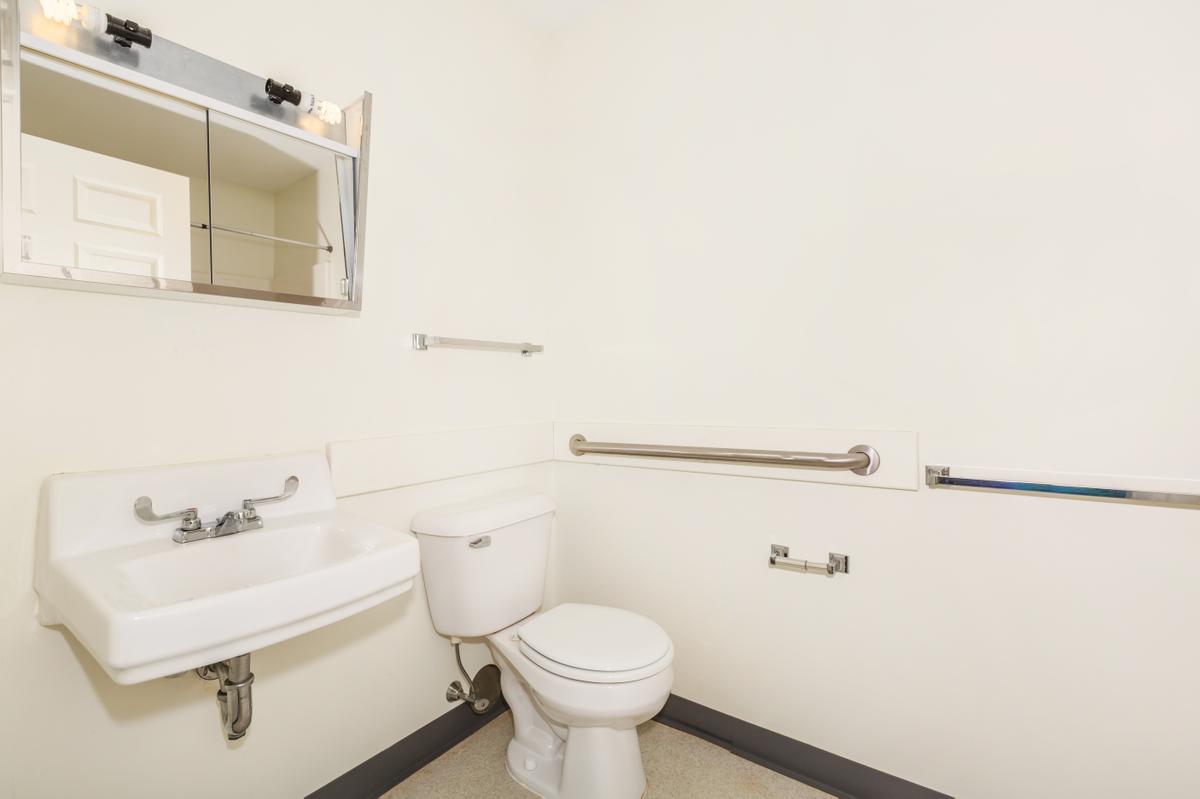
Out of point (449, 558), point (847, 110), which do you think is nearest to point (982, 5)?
point (847, 110)

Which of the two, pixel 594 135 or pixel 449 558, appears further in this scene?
pixel 594 135

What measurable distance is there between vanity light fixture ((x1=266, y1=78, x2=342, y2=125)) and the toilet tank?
1.04 meters

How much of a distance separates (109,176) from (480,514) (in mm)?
1059

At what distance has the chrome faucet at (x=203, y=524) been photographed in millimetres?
1021

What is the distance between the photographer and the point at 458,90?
164 cm

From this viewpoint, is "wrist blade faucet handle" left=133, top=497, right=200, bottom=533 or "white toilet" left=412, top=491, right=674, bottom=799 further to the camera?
"white toilet" left=412, top=491, right=674, bottom=799

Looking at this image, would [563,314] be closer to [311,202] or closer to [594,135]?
[594,135]

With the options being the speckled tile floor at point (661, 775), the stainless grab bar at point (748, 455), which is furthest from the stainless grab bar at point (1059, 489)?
the speckled tile floor at point (661, 775)

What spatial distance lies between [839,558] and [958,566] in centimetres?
26

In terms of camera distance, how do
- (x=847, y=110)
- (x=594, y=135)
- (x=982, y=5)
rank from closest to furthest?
(x=982, y=5), (x=847, y=110), (x=594, y=135)

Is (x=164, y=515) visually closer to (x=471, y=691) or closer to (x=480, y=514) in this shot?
(x=480, y=514)

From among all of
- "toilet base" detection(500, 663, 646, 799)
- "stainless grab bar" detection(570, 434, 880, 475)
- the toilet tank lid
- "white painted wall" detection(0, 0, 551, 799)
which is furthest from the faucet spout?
"stainless grab bar" detection(570, 434, 880, 475)

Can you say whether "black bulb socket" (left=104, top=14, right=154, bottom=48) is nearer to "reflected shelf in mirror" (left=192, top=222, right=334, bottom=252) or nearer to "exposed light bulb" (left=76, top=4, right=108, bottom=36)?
"exposed light bulb" (left=76, top=4, right=108, bottom=36)

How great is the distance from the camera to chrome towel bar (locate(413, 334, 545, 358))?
1.52 m
